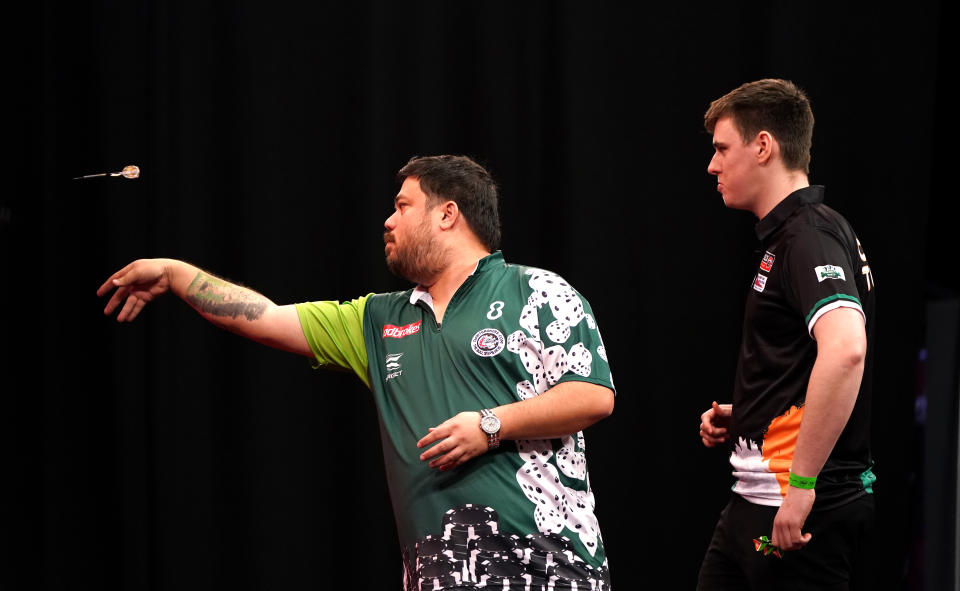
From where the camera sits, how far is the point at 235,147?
11.5 feet

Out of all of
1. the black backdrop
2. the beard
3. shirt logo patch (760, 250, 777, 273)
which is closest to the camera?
shirt logo patch (760, 250, 777, 273)

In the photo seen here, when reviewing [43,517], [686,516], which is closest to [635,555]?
[686,516]

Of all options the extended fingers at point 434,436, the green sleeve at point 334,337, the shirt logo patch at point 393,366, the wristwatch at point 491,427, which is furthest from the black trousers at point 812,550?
the green sleeve at point 334,337

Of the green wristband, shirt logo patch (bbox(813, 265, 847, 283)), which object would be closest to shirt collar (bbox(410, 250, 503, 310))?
shirt logo patch (bbox(813, 265, 847, 283))

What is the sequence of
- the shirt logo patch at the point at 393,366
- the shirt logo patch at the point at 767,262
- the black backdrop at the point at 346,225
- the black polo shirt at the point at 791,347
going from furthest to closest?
the black backdrop at the point at 346,225 < the shirt logo patch at the point at 393,366 < the shirt logo patch at the point at 767,262 < the black polo shirt at the point at 791,347

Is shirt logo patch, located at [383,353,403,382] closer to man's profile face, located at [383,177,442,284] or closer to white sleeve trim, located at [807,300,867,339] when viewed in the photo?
man's profile face, located at [383,177,442,284]

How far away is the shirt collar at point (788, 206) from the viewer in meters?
2.08

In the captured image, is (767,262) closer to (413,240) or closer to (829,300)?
(829,300)

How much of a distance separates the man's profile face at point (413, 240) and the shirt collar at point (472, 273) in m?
0.03

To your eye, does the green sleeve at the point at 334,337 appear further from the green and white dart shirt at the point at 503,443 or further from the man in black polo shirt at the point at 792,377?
the man in black polo shirt at the point at 792,377

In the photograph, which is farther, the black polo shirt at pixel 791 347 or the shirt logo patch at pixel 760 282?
the shirt logo patch at pixel 760 282

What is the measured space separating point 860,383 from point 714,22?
6.06 ft

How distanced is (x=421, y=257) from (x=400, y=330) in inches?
7.1

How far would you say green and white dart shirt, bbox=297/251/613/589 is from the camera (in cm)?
196
